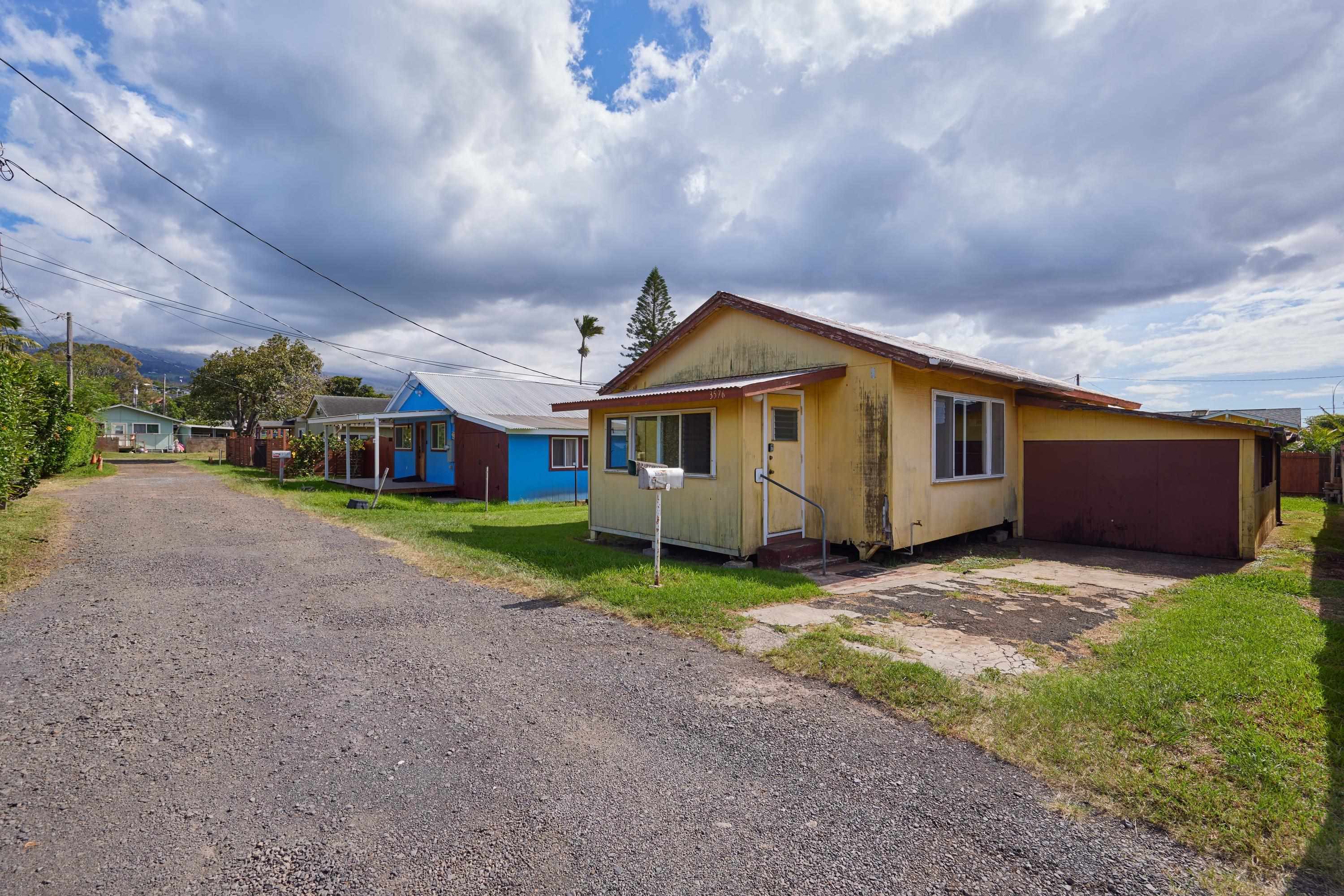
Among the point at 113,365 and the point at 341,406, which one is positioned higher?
the point at 113,365

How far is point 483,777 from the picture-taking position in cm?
324

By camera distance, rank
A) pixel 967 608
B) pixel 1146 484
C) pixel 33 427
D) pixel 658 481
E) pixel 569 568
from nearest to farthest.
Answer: pixel 967 608 < pixel 658 481 < pixel 569 568 < pixel 1146 484 < pixel 33 427

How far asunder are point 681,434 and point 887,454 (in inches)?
116

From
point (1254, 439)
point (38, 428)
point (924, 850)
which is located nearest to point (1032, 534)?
point (1254, 439)

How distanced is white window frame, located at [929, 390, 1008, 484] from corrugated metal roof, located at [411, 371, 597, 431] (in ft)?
35.2

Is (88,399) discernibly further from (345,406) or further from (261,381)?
(261,381)

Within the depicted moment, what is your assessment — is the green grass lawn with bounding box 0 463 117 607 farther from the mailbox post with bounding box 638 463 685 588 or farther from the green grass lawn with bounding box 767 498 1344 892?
the green grass lawn with bounding box 767 498 1344 892

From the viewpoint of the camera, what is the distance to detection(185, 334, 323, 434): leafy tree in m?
41.8

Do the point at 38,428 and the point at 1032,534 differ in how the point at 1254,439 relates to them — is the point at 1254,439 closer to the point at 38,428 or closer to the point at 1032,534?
the point at 1032,534

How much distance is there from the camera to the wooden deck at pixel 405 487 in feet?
61.0

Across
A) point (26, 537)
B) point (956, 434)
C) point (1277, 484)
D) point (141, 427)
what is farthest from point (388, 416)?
point (141, 427)

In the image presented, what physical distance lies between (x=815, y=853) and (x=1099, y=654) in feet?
11.8

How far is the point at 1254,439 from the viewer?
354 inches

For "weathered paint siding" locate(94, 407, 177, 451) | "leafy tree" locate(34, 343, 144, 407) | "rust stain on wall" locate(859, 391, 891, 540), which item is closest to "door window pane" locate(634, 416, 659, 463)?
"rust stain on wall" locate(859, 391, 891, 540)
